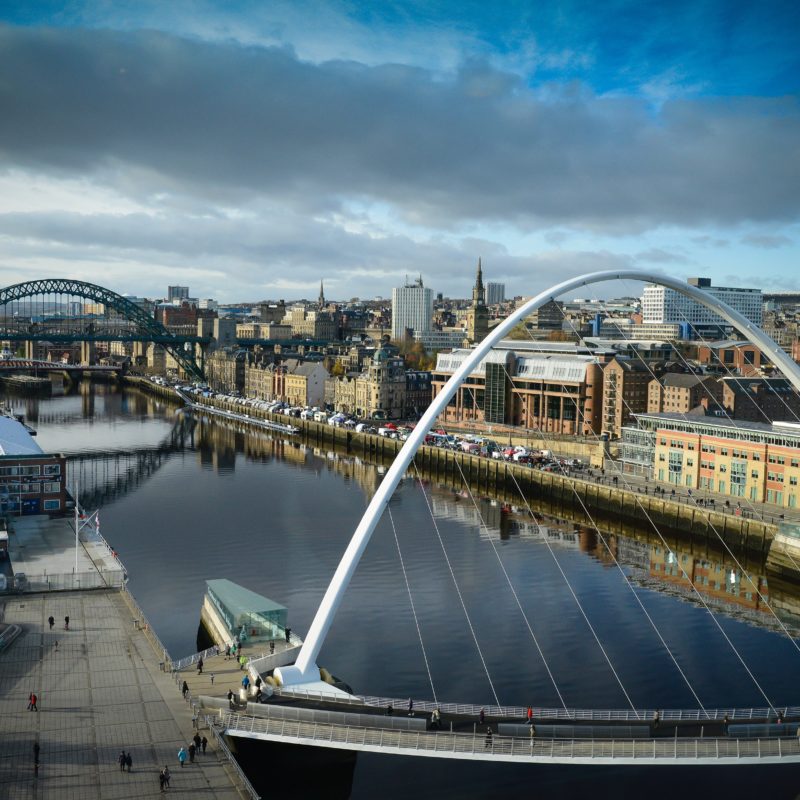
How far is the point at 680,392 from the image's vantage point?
190ft

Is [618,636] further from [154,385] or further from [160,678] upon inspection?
[154,385]

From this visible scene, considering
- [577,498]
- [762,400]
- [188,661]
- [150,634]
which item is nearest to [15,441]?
[150,634]

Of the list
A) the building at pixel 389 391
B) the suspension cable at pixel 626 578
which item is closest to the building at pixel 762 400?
the suspension cable at pixel 626 578

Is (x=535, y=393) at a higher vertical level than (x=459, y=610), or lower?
higher

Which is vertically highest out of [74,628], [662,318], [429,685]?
[662,318]

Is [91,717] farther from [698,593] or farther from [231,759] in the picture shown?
[698,593]

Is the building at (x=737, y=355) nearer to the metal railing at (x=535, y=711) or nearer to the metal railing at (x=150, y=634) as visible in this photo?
the metal railing at (x=150, y=634)

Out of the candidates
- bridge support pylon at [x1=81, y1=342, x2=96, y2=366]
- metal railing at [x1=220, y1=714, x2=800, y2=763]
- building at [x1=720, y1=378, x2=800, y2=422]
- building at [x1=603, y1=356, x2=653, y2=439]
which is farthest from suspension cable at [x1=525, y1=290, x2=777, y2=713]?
bridge support pylon at [x1=81, y1=342, x2=96, y2=366]

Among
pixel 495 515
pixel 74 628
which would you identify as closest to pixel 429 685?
pixel 74 628

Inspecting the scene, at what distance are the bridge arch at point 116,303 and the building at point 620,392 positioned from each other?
62582 millimetres

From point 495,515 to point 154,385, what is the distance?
79.5m

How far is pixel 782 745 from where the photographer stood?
557 inches

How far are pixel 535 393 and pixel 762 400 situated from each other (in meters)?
16.9

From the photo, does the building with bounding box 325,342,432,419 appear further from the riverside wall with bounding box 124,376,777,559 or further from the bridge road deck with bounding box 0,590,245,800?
the bridge road deck with bounding box 0,590,245,800
